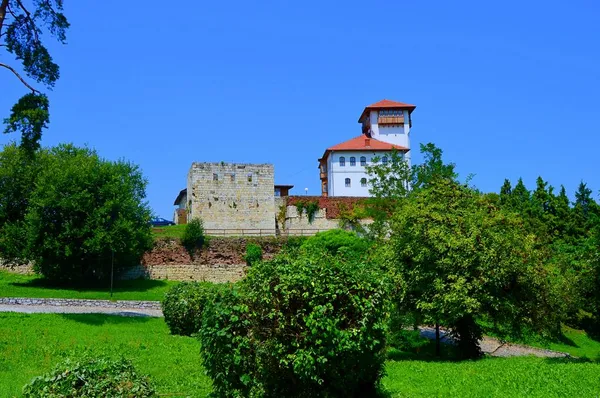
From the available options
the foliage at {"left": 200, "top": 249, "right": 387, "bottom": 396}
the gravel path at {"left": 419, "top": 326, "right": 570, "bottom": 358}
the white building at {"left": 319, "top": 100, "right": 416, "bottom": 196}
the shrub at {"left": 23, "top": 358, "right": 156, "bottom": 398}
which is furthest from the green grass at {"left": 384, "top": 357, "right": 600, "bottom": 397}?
the white building at {"left": 319, "top": 100, "right": 416, "bottom": 196}

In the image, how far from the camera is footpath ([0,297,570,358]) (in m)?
24.6

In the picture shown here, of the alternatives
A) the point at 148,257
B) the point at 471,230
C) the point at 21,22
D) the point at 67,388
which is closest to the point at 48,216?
the point at 148,257

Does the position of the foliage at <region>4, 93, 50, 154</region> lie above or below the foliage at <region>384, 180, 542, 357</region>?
above

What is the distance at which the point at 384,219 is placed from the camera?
3678cm

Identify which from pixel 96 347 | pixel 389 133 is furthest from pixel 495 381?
pixel 389 133

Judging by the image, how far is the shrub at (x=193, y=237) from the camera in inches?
1619

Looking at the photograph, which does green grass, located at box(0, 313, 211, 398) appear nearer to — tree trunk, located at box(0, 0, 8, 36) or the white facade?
tree trunk, located at box(0, 0, 8, 36)

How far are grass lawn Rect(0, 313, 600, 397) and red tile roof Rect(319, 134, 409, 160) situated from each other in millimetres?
49040

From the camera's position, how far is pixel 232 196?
4609cm

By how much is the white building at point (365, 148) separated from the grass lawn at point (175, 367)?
47262mm

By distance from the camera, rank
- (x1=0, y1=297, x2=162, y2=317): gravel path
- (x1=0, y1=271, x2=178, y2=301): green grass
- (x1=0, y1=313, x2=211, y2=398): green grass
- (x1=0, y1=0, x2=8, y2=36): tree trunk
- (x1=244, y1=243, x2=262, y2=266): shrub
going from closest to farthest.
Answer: (x1=0, y1=313, x2=211, y2=398): green grass → (x1=0, y1=0, x2=8, y2=36): tree trunk → (x1=0, y1=297, x2=162, y2=317): gravel path → (x1=0, y1=271, x2=178, y2=301): green grass → (x1=244, y1=243, x2=262, y2=266): shrub

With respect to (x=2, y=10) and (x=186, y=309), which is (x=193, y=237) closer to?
(x=186, y=309)

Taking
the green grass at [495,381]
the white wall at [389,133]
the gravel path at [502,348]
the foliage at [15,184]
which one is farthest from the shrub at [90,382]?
the white wall at [389,133]

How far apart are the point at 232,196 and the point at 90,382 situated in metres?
37.7
